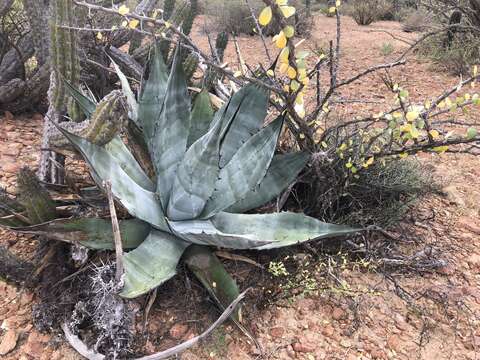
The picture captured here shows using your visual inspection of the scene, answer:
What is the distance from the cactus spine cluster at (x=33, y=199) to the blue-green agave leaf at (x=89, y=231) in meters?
0.11

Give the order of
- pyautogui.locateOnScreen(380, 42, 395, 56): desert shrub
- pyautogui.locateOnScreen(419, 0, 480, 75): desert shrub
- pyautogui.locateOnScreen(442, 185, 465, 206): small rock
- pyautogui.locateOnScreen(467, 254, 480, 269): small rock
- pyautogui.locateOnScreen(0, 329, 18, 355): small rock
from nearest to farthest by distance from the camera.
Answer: pyautogui.locateOnScreen(0, 329, 18, 355): small rock, pyautogui.locateOnScreen(467, 254, 480, 269): small rock, pyautogui.locateOnScreen(442, 185, 465, 206): small rock, pyautogui.locateOnScreen(419, 0, 480, 75): desert shrub, pyautogui.locateOnScreen(380, 42, 395, 56): desert shrub

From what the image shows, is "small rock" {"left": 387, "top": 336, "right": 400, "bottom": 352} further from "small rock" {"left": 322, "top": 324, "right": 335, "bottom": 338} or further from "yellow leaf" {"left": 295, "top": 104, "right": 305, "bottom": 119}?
"yellow leaf" {"left": 295, "top": 104, "right": 305, "bottom": 119}

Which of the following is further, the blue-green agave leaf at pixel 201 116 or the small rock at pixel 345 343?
the blue-green agave leaf at pixel 201 116

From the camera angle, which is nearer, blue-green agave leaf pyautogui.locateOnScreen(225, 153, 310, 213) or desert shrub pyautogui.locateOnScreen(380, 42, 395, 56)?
blue-green agave leaf pyautogui.locateOnScreen(225, 153, 310, 213)

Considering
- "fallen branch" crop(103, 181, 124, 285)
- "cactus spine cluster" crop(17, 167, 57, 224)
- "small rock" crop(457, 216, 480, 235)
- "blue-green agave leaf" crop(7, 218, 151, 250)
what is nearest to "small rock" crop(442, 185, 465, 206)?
"small rock" crop(457, 216, 480, 235)

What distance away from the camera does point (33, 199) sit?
1791 mm

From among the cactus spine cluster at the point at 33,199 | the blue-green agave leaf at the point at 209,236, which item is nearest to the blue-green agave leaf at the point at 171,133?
the blue-green agave leaf at the point at 209,236

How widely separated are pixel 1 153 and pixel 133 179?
3.95ft

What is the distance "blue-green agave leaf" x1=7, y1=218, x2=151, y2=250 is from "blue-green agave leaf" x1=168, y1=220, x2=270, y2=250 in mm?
163

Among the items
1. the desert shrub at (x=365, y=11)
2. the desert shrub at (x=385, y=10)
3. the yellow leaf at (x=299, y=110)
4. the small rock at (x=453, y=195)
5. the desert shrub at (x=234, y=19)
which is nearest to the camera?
the yellow leaf at (x=299, y=110)

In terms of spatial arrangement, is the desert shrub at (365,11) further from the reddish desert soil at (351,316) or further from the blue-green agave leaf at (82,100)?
the blue-green agave leaf at (82,100)

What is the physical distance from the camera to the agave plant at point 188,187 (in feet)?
5.77

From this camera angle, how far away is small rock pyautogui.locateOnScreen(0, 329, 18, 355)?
172cm

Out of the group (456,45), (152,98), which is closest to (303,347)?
(152,98)
